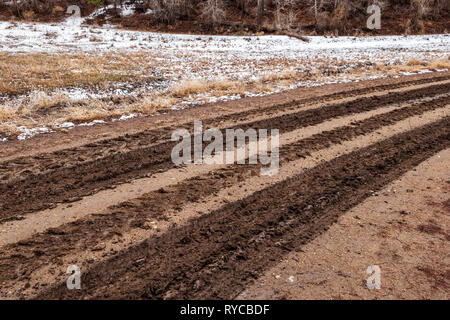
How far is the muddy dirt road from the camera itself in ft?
9.55

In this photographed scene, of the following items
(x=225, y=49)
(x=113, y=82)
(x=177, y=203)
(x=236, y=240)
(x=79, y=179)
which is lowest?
(x=236, y=240)

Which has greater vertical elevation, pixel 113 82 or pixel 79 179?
pixel 113 82

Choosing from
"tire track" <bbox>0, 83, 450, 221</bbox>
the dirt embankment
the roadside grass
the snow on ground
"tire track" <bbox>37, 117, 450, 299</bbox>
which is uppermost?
the dirt embankment

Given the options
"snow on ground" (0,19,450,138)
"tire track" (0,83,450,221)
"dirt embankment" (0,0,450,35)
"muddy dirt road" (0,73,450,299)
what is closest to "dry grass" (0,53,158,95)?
"snow on ground" (0,19,450,138)

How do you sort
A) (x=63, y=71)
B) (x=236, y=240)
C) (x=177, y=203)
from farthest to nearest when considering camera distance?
(x=63, y=71), (x=177, y=203), (x=236, y=240)

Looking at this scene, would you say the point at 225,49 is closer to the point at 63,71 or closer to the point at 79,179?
the point at 63,71

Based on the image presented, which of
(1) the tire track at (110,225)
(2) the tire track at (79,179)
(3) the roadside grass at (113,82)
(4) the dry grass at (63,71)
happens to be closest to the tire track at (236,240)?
(1) the tire track at (110,225)

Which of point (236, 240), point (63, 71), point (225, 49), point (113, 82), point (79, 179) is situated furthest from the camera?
point (225, 49)

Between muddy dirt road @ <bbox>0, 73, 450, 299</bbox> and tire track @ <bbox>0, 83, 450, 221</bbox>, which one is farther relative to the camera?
tire track @ <bbox>0, 83, 450, 221</bbox>

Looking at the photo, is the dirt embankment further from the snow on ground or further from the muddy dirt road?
the muddy dirt road

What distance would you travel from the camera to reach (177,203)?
407 centimetres

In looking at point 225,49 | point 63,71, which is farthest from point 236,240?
point 225,49

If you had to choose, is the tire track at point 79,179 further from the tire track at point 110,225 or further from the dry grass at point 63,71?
the dry grass at point 63,71

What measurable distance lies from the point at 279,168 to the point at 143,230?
2466 millimetres
